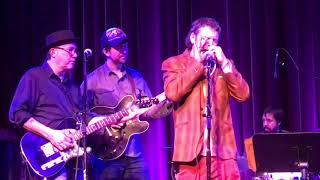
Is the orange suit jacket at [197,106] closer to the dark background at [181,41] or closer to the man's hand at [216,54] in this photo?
the man's hand at [216,54]

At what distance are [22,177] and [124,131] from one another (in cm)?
153

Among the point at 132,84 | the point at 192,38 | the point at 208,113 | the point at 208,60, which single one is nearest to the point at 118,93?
the point at 132,84

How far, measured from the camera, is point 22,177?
6281 millimetres

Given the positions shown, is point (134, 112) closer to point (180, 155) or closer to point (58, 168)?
point (58, 168)

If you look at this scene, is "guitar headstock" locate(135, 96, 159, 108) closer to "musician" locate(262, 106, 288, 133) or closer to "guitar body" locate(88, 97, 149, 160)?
"guitar body" locate(88, 97, 149, 160)

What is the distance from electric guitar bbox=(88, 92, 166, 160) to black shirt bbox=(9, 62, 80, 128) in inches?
13.9

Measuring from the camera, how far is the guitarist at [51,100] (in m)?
5.10

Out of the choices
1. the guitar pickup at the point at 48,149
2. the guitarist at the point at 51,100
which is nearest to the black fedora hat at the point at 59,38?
the guitarist at the point at 51,100

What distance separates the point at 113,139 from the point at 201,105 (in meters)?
1.43

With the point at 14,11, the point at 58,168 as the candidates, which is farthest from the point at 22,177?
the point at 14,11

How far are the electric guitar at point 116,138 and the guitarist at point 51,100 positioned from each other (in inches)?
12.2

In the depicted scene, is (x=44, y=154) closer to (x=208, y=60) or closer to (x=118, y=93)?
(x=118, y=93)

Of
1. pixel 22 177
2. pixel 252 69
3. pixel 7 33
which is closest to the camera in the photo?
pixel 22 177

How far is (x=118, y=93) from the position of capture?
5625 millimetres
